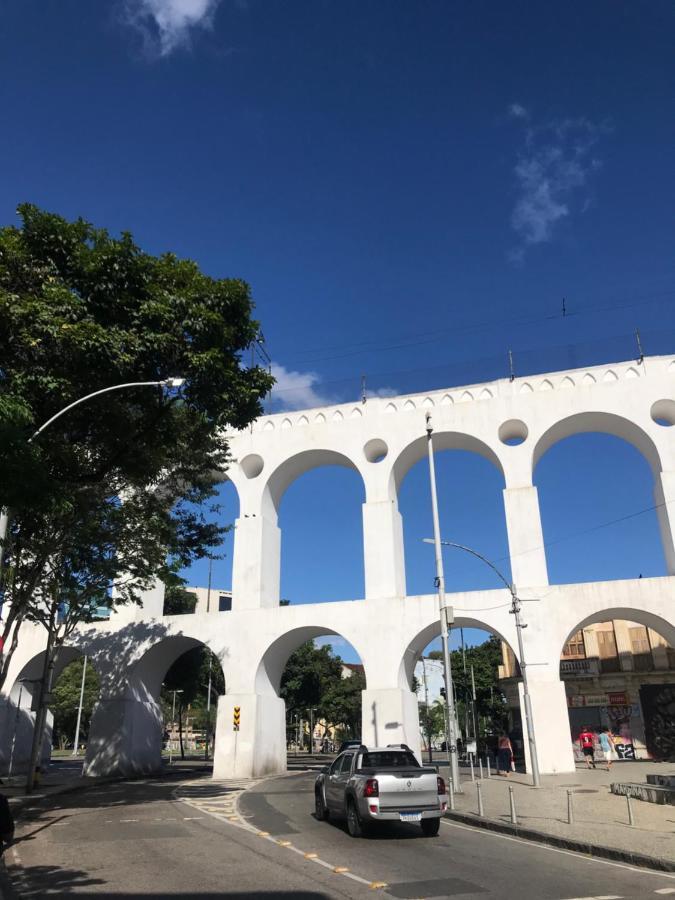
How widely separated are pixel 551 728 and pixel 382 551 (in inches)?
363

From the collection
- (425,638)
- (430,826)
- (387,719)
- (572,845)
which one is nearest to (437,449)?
(425,638)

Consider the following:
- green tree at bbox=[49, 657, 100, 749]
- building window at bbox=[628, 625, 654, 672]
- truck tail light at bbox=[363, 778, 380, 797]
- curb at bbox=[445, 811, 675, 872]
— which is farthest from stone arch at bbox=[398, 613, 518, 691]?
green tree at bbox=[49, 657, 100, 749]

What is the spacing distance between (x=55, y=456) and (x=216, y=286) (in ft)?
17.4

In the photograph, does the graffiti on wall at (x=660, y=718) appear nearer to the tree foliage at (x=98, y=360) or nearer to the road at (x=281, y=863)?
the road at (x=281, y=863)

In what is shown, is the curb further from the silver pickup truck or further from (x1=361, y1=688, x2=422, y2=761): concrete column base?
(x1=361, y1=688, x2=422, y2=761): concrete column base

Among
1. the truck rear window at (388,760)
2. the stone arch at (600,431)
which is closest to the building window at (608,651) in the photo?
the stone arch at (600,431)

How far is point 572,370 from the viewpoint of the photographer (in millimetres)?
29594

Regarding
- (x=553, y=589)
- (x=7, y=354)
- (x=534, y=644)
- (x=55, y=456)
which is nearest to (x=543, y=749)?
(x=534, y=644)

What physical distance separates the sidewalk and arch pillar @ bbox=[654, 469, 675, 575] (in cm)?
917

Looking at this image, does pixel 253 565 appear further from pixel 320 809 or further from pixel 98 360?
pixel 98 360

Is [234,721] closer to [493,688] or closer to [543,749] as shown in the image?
[543,749]

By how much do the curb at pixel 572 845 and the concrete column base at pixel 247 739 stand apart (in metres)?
15.6

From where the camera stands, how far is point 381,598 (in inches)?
1123

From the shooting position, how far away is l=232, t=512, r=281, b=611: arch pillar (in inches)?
1199
